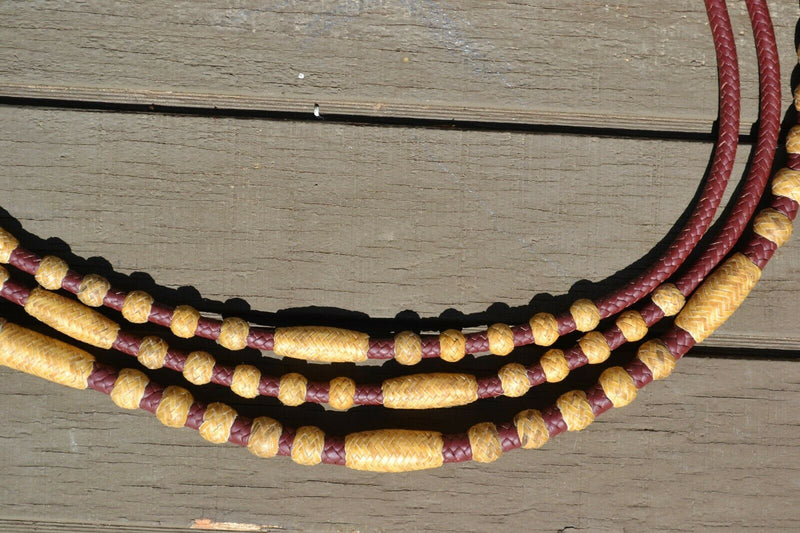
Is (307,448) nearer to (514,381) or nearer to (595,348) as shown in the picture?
(514,381)

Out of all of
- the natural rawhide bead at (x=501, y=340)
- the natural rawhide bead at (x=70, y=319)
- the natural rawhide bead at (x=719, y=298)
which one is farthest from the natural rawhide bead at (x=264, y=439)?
the natural rawhide bead at (x=719, y=298)

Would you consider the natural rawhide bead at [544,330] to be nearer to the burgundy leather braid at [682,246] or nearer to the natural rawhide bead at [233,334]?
the burgundy leather braid at [682,246]

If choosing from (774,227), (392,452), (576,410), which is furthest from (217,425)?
(774,227)

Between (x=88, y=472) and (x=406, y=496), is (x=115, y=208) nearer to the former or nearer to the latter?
(x=88, y=472)

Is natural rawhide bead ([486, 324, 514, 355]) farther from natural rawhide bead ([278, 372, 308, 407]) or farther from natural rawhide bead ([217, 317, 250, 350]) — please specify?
natural rawhide bead ([217, 317, 250, 350])

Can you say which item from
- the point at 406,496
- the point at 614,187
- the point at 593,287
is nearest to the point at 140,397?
the point at 406,496

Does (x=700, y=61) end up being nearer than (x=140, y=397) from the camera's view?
No
